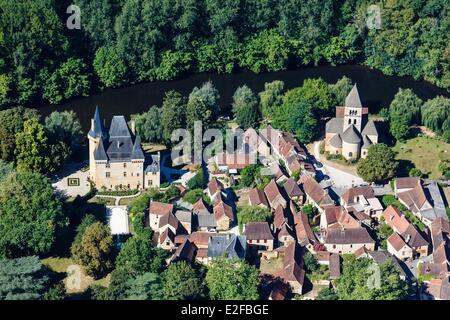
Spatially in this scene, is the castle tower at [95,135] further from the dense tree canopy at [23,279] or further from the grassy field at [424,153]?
the grassy field at [424,153]

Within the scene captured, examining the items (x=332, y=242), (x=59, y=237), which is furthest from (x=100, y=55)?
(x=332, y=242)

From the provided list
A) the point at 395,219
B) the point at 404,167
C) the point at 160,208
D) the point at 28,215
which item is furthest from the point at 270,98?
the point at 28,215

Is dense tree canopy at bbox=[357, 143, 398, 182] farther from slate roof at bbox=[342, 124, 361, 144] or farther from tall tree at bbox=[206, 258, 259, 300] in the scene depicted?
tall tree at bbox=[206, 258, 259, 300]

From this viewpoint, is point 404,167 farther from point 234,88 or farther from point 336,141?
point 234,88

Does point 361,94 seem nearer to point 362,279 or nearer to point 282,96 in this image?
point 282,96

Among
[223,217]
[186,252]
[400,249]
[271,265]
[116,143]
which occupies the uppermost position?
[116,143]
